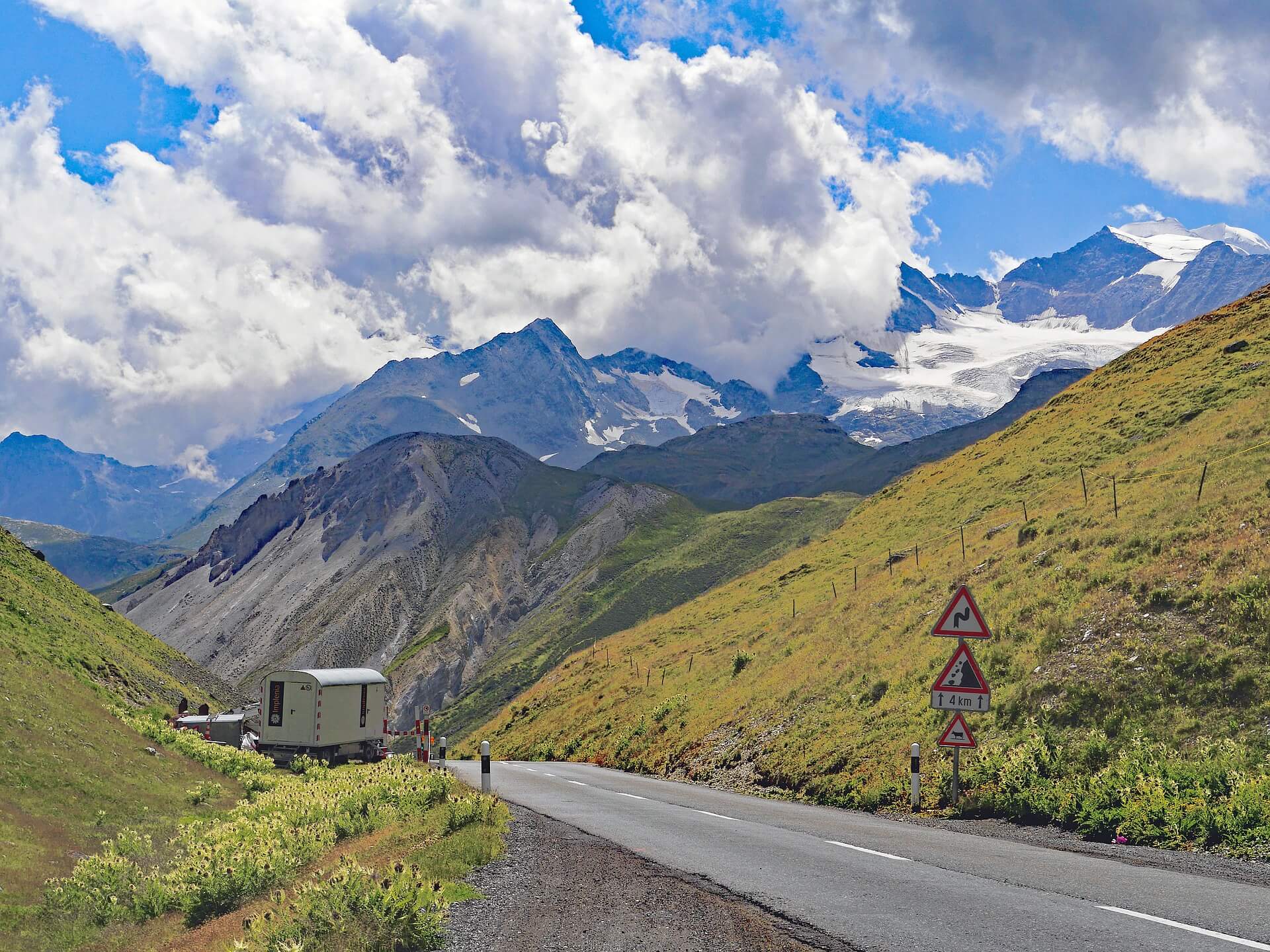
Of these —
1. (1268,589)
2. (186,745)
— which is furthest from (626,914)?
(186,745)

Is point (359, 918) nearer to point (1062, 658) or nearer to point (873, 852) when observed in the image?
point (873, 852)

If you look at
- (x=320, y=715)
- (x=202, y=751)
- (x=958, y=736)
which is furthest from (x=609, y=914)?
(x=202, y=751)

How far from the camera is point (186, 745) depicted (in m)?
33.6

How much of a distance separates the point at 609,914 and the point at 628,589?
161 meters

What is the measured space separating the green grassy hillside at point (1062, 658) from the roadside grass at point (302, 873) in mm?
9678

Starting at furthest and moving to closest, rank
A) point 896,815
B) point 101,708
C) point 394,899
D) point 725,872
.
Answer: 1. point 101,708
2. point 896,815
3. point 725,872
4. point 394,899

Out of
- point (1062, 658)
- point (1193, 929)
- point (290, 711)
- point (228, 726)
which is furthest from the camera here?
point (228, 726)

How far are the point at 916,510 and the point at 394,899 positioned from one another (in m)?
58.9

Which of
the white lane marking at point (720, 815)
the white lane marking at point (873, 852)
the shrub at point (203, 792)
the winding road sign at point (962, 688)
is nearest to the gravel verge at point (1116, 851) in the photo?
the winding road sign at point (962, 688)

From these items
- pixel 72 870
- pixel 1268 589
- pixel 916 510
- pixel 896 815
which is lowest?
pixel 72 870

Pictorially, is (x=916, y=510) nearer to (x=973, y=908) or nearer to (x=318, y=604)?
(x=973, y=908)

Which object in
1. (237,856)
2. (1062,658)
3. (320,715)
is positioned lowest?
(237,856)

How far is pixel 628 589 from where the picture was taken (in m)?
169

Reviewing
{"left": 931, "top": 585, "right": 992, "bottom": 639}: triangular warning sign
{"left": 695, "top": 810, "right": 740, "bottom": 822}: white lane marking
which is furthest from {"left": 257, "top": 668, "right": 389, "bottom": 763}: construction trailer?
{"left": 931, "top": 585, "right": 992, "bottom": 639}: triangular warning sign
